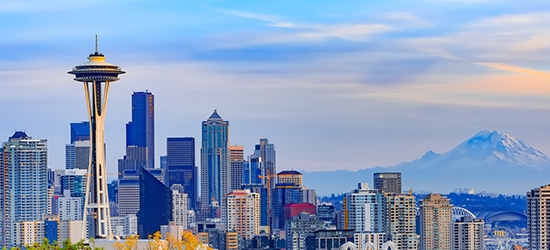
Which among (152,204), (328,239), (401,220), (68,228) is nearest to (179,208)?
(152,204)

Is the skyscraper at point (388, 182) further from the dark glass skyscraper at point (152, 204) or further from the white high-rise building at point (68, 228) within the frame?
the white high-rise building at point (68, 228)

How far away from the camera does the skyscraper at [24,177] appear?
143375 millimetres

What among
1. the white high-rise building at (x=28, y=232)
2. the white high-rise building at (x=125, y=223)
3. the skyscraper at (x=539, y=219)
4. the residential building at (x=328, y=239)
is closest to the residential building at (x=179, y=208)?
the white high-rise building at (x=125, y=223)

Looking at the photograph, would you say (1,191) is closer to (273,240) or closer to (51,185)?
(51,185)

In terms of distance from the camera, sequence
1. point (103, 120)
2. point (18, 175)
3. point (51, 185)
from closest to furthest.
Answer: point (103, 120) → point (18, 175) → point (51, 185)

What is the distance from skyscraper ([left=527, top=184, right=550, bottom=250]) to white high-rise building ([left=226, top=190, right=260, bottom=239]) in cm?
2826

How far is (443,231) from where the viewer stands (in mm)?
120250

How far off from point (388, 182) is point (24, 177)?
120ft

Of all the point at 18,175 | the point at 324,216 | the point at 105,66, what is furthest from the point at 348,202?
the point at 105,66

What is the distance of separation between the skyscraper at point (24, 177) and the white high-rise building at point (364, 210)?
1251 inches

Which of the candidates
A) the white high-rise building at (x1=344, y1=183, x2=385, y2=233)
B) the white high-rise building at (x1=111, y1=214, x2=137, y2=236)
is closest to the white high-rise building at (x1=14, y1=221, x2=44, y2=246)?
the white high-rise building at (x1=111, y1=214, x2=137, y2=236)

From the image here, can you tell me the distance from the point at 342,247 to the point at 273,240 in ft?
58.4

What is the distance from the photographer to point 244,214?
140 m

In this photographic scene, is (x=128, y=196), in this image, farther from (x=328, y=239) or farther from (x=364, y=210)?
(x=328, y=239)
